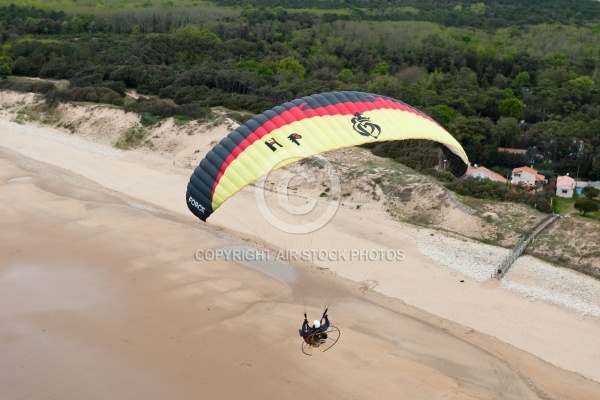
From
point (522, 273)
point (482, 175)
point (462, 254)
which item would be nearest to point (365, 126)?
point (462, 254)

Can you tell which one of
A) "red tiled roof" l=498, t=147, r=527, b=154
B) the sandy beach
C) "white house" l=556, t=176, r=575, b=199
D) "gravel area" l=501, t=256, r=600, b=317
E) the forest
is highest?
the forest

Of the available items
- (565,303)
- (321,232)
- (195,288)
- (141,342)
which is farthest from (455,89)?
(141,342)

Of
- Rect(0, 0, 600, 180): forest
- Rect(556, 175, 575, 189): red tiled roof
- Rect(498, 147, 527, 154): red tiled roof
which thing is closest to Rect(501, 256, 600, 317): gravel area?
Rect(556, 175, 575, 189): red tiled roof

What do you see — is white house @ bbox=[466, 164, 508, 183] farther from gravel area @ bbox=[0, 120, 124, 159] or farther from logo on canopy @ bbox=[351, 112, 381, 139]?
gravel area @ bbox=[0, 120, 124, 159]

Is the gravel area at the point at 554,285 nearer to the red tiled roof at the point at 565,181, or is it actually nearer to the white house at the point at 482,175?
the white house at the point at 482,175

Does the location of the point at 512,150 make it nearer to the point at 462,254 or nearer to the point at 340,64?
the point at 462,254
